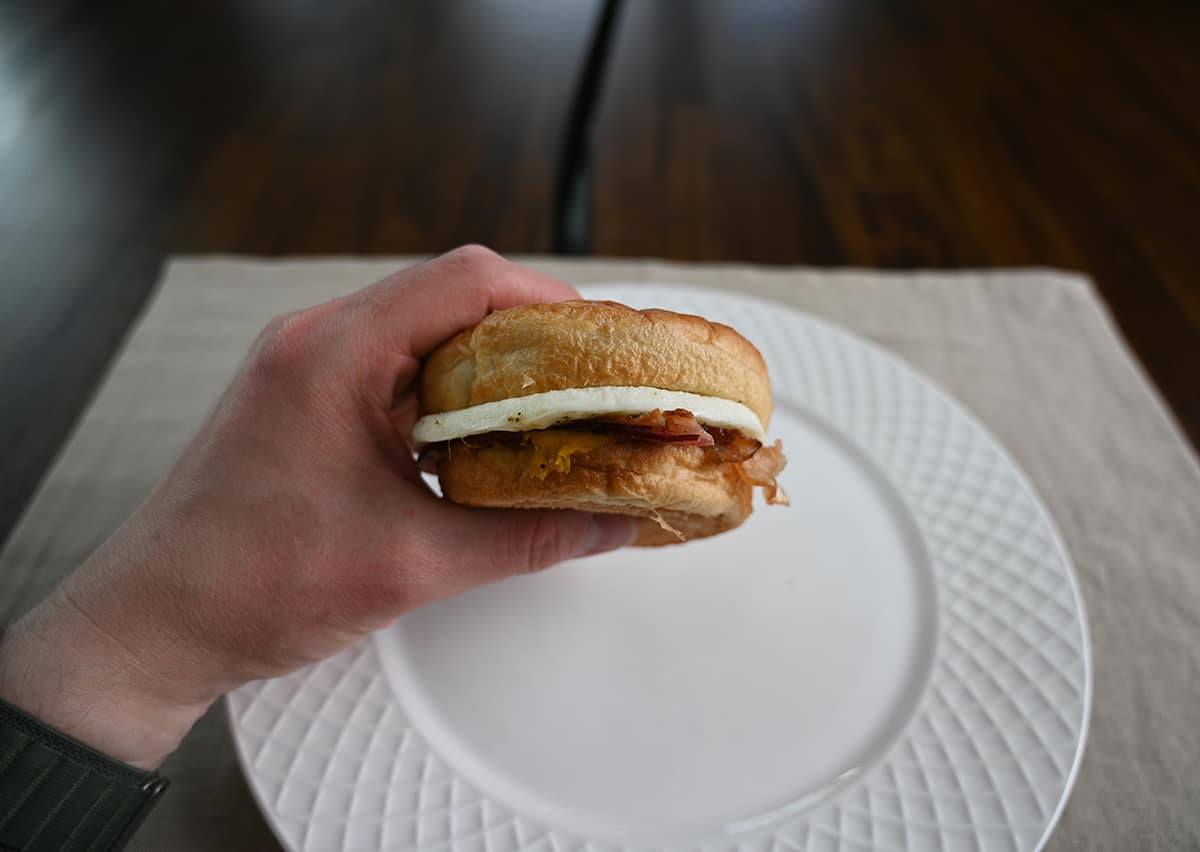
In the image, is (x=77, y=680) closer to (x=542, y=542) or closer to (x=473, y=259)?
(x=542, y=542)

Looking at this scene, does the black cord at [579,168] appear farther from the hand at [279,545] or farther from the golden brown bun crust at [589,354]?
the golden brown bun crust at [589,354]

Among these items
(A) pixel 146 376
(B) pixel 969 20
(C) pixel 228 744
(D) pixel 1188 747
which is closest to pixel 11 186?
(A) pixel 146 376

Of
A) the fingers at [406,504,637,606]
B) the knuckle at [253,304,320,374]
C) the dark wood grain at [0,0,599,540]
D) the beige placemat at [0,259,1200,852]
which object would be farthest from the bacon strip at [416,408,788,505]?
the dark wood grain at [0,0,599,540]

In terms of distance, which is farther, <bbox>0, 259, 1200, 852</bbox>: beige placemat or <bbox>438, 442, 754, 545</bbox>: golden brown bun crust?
<bbox>0, 259, 1200, 852</bbox>: beige placemat

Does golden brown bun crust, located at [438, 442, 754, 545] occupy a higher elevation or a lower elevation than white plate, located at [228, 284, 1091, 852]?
higher

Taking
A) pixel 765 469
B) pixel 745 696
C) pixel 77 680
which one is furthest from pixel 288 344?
pixel 745 696

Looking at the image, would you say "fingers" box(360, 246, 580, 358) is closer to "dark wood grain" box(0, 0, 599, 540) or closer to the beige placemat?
the beige placemat

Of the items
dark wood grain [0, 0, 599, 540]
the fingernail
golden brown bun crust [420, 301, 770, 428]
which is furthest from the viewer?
dark wood grain [0, 0, 599, 540]

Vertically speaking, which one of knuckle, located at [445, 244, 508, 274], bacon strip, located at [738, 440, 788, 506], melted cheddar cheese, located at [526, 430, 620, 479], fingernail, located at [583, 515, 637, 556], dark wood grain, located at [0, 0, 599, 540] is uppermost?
knuckle, located at [445, 244, 508, 274]
